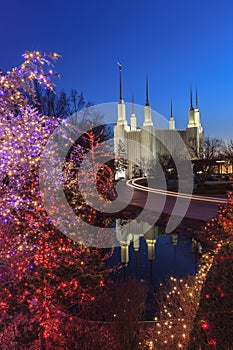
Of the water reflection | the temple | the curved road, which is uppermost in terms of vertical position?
the temple

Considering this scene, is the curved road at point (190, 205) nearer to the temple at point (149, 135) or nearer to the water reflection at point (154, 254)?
the water reflection at point (154, 254)

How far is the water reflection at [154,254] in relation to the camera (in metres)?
9.58

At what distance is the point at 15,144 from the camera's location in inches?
202

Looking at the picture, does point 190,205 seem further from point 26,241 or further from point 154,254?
point 26,241

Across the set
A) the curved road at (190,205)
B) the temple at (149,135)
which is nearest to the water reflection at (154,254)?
the curved road at (190,205)

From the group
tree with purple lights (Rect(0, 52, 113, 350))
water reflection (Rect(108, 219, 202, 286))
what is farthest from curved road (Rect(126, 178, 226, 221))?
tree with purple lights (Rect(0, 52, 113, 350))

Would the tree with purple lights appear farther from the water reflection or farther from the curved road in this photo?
the curved road

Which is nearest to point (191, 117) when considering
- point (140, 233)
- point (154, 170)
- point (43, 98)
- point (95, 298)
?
point (154, 170)

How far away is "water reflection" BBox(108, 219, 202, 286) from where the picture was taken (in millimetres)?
9578

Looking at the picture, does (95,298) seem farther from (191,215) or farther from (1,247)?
(191,215)

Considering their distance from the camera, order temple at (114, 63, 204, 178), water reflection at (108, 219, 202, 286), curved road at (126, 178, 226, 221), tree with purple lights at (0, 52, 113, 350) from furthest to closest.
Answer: temple at (114, 63, 204, 178) < curved road at (126, 178, 226, 221) < water reflection at (108, 219, 202, 286) < tree with purple lights at (0, 52, 113, 350)

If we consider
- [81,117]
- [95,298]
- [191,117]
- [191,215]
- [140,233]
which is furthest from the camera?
[191,117]

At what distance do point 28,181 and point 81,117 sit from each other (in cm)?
1460

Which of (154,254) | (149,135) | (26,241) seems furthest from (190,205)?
(149,135)
